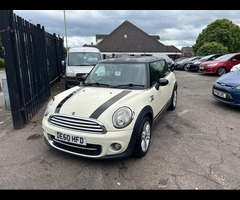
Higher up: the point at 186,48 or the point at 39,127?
the point at 186,48

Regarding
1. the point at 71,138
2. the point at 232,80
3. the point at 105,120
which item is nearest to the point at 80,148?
the point at 71,138

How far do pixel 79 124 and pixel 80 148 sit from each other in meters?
0.35

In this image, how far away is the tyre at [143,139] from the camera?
2701 millimetres

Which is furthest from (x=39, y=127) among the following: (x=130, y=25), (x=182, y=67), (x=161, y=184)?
(x=130, y=25)

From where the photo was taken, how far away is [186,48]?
257 ft

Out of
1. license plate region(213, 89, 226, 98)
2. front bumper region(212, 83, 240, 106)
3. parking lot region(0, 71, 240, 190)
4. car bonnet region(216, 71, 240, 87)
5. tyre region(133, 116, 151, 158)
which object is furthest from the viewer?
license plate region(213, 89, 226, 98)

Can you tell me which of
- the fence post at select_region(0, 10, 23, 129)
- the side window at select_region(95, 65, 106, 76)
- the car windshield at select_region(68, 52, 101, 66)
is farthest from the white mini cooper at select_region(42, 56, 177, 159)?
the car windshield at select_region(68, 52, 101, 66)

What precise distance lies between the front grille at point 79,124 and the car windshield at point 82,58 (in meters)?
5.63

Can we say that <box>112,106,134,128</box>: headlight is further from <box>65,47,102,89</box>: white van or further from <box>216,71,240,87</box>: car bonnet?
<box>65,47,102,89</box>: white van

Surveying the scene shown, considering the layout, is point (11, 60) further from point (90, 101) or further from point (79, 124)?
point (79, 124)

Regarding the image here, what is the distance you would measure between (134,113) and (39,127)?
2631 mm

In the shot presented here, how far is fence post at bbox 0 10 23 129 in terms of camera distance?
3576mm

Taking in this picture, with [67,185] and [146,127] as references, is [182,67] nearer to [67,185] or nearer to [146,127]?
[146,127]

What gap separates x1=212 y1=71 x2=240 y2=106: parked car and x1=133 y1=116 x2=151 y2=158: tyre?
3.16 meters
